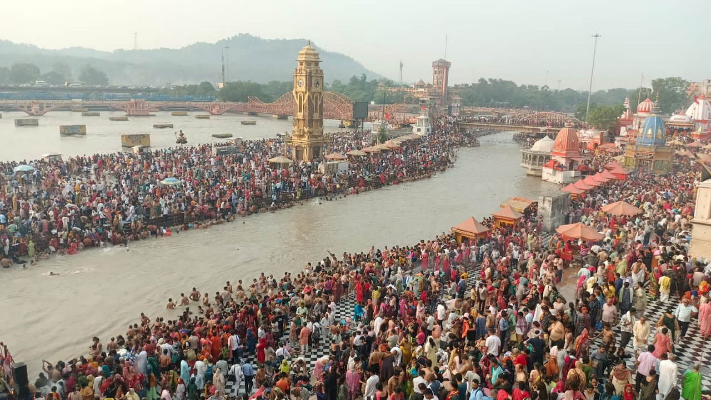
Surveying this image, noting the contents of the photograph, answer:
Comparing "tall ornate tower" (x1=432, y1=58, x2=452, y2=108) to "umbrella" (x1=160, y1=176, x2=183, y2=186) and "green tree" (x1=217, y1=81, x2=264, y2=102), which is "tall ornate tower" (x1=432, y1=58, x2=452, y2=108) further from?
"umbrella" (x1=160, y1=176, x2=183, y2=186)

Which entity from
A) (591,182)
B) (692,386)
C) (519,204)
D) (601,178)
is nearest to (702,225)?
(519,204)

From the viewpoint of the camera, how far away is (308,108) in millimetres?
36594

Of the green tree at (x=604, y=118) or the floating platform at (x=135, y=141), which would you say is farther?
the green tree at (x=604, y=118)

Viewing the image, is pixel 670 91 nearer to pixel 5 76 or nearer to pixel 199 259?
pixel 199 259

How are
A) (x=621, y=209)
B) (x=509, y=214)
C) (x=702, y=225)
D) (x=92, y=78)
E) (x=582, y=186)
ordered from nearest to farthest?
(x=702, y=225)
(x=621, y=209)
(x=509, y=214)
(x=582, y=186)
(x=92, y=78)

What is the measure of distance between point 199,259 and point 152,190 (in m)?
7.16

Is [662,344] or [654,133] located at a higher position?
[654,133]

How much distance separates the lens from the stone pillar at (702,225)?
44.5ft

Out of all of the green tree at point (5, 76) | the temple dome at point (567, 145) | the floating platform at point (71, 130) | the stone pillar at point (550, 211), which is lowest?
the floating platform at point (71, 130)

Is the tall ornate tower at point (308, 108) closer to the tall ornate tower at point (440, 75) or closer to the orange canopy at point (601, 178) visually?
the orange canopy at point (601, 178)

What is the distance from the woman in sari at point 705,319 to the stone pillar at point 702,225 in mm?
4587

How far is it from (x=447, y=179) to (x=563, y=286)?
73.2 ft

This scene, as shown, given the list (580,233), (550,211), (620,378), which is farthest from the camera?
(550,211)

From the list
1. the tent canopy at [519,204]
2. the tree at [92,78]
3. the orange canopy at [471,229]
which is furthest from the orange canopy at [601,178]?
the tree at [92,78]
